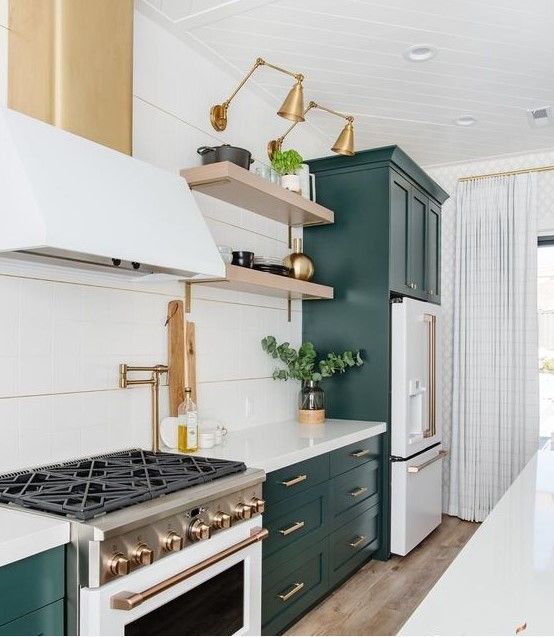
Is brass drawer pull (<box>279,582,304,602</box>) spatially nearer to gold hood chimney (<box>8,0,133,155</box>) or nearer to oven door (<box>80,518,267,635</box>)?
oven door (<box>80,518,267,635</box>)

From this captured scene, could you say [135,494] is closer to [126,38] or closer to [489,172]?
[126,38]

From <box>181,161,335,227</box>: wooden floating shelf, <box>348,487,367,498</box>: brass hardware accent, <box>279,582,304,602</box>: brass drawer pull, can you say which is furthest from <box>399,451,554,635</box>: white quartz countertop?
<box>181,161,335,227</box>: wooden floating shelf

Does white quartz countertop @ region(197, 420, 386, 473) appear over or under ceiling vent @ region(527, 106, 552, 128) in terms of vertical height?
under

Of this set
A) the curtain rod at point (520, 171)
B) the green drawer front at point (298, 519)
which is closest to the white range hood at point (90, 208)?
the green drawer front at point (298, 519)

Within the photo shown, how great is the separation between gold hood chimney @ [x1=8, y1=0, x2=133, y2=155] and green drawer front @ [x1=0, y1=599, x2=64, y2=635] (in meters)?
1.43

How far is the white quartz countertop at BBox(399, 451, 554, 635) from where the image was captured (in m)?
0.97

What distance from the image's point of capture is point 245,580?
2064 mm

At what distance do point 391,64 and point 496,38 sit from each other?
52cm

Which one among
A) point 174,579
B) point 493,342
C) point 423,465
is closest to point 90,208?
point 174,579

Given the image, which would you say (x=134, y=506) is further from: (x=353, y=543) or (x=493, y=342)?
(x=493, y=342)

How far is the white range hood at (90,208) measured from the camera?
1629mm

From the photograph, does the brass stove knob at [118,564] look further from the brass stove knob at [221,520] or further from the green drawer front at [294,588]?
the green drawer front at [294,588]

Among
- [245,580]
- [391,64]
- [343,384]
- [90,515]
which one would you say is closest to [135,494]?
[90,515]

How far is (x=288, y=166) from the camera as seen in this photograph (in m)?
3.26
